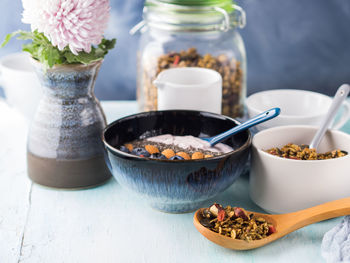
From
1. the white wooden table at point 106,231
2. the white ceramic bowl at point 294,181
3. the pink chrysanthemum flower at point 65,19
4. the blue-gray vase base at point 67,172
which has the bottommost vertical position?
the white wooden table at point 106,231

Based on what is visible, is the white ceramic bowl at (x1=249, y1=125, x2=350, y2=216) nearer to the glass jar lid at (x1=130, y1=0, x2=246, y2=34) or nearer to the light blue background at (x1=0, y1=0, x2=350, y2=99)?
the glass jar lid at (x1=130, y1=0, x2=246, y2=34)

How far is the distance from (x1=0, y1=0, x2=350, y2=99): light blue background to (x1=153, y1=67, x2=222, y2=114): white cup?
417 mm

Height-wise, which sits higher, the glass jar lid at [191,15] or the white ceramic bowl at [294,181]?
the glass jar lid at [191,15]

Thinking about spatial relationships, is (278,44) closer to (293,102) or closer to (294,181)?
(293,102)

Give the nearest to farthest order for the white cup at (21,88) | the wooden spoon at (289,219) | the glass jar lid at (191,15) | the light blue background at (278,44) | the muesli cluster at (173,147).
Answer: the wooden spoon at (289,219)
the muesli cluster at (173,147)
the glass jar lid at (191,15)
the white cup at (21,88)
the light blue background at (278,44)

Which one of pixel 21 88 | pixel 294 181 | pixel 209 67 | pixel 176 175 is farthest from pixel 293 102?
pixel 21 88

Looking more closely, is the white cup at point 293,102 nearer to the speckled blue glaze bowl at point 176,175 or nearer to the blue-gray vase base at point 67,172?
the speckled blue glaze bowl at point 176,175

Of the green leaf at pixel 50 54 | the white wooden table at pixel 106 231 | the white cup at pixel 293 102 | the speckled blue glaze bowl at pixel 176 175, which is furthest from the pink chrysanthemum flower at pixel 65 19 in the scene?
the white cup at pixel 293 102

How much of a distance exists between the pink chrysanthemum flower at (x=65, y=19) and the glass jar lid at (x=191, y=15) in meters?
0.23

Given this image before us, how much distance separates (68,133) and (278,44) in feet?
2.39

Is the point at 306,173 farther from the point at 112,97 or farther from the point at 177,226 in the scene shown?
the point at 112,97

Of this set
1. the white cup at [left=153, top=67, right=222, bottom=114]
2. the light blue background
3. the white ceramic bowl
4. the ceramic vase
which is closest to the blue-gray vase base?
the ceramic vase

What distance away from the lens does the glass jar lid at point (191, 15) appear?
99 cm

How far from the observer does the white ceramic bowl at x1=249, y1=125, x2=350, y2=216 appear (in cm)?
78
